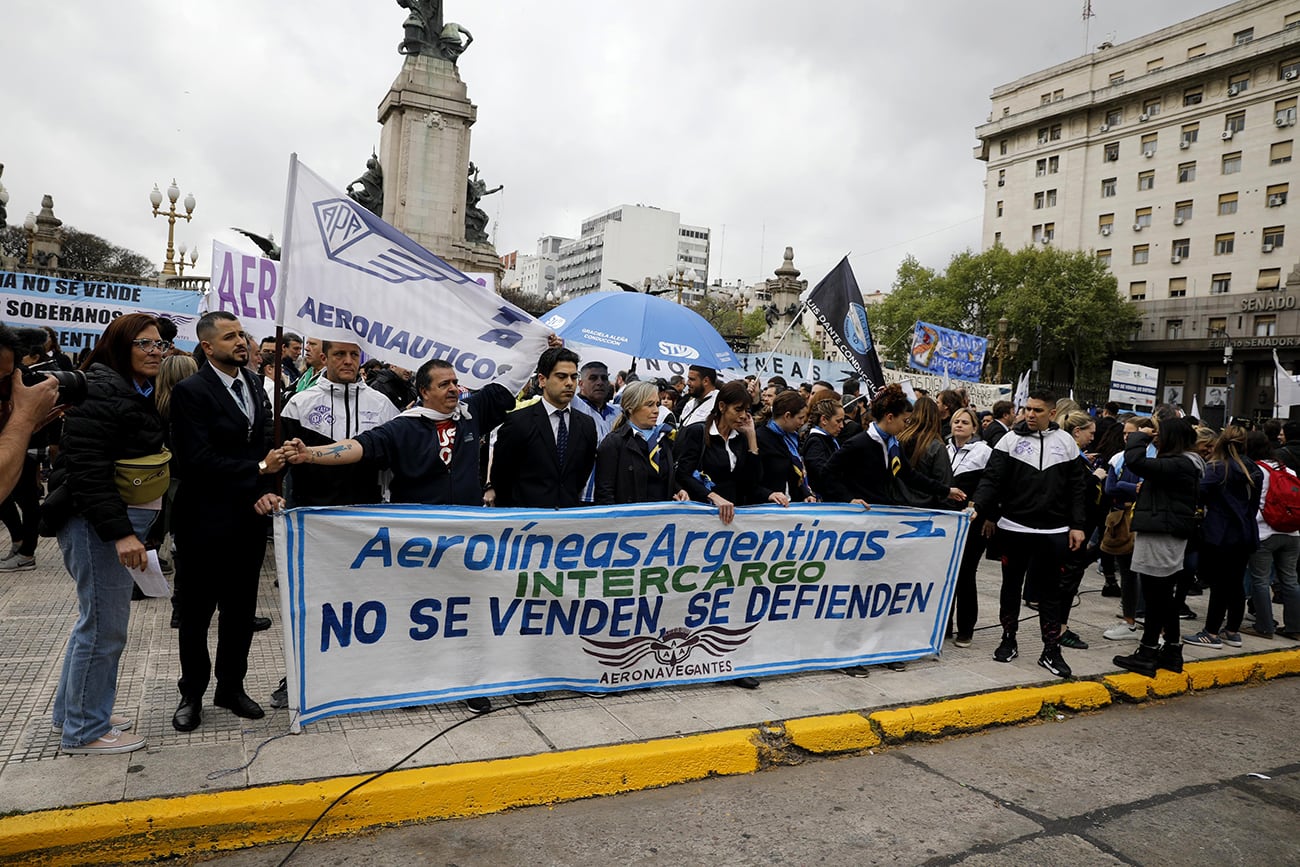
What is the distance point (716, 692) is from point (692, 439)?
1.68 m

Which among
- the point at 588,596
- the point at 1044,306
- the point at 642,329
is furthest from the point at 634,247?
the point at 588,596

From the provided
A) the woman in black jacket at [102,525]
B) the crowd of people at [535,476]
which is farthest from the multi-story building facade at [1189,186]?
the woman in black jacket at [102,525]

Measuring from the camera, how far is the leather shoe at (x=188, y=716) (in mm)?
4109

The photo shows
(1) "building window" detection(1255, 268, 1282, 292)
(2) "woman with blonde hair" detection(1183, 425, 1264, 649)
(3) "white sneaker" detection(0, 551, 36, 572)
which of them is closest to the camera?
(2) "woman with blonde hair" detection(1183, 425, 1264, 649)

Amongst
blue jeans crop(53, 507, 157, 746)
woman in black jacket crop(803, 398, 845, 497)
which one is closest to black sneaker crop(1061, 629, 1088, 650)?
woman in black jacket crop(803, 398, 845, 497)

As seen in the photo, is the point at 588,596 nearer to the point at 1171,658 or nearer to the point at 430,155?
Result: the point at 1171,658

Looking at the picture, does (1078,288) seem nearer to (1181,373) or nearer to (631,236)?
(1181,373)

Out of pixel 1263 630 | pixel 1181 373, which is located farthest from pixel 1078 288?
pixel 1263 630

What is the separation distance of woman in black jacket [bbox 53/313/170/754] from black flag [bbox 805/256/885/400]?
210 inches

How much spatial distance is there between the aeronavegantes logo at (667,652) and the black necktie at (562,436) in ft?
3.72

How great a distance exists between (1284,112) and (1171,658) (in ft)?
191

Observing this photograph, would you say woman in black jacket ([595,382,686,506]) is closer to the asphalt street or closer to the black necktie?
the black necktie

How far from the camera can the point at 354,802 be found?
11.8 feet

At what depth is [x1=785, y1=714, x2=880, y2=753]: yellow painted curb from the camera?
471cm
